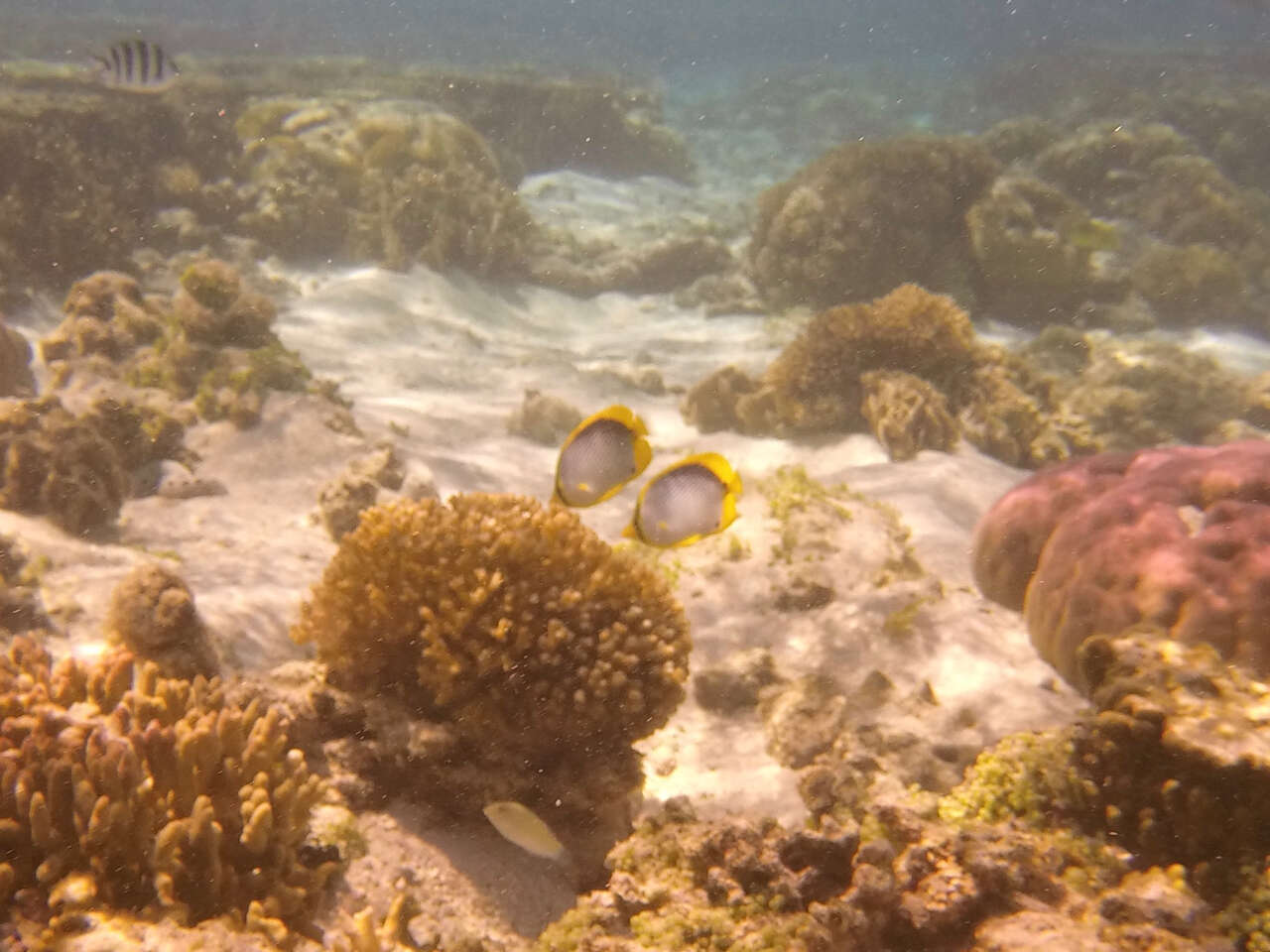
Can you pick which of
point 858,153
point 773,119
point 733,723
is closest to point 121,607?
point 733,723

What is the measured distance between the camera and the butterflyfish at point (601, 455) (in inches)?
126

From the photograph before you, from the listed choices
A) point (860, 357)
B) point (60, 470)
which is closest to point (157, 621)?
point (60, 470)

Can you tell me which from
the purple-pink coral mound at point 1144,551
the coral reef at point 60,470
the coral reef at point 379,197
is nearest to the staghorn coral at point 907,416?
the purple-pink coral mound at point 1144,551

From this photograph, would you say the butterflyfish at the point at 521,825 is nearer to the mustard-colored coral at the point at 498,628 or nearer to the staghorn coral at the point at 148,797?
the mustard-colored coral at the point at 498,628

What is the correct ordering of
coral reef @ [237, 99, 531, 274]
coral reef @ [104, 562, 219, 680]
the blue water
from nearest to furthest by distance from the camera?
coral reef @ [104, 562, 219, 680] → coral reef @ [237, 99, 531, 274] → the blue water

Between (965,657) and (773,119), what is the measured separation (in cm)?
3059

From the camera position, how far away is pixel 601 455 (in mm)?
3234

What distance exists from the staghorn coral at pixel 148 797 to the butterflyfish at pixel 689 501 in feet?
5.72

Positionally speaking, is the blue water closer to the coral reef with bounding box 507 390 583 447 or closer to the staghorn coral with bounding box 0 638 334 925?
the coral reef with bounding box 507 390 583 447

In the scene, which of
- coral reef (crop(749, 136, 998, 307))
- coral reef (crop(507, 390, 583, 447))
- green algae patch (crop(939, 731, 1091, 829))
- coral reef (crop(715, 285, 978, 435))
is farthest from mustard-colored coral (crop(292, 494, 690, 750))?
coral reef (crop(749, 136, 998, 307))

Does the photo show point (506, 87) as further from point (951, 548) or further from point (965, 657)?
→ point (965, 657)

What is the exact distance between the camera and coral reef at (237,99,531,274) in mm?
12320

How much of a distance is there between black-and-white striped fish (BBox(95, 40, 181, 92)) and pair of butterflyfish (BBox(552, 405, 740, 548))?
746 cm

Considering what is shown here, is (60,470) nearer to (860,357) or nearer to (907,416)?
(907,416)
